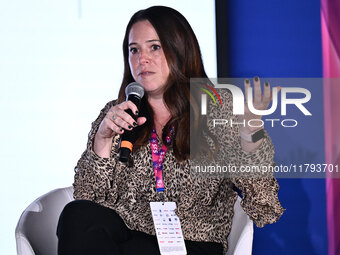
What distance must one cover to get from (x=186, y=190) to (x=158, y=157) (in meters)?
0.17

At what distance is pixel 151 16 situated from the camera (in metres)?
1.94

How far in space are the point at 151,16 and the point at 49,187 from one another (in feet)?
4.28

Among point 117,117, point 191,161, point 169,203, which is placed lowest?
point 169,203

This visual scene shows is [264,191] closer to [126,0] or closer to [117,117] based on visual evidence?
[117,117]

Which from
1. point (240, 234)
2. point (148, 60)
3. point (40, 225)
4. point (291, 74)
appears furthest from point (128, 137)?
point (291, 74)

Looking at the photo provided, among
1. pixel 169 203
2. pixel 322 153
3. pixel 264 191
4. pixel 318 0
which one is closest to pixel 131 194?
pixel 169 203

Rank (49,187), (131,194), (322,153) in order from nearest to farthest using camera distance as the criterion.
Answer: (131,194) < (322,153) < (49,187)

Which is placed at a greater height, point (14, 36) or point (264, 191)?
point (14, 36)

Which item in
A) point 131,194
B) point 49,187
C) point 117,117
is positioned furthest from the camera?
point 49,187

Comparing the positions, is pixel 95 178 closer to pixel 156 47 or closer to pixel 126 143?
pixel 126 143

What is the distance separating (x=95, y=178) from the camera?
1885 millimetres

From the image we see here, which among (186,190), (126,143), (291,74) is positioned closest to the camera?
(126,143)

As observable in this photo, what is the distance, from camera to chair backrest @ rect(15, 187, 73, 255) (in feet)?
5.73

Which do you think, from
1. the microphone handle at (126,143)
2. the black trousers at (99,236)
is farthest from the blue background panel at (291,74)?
the microphone handle at (126,143)
